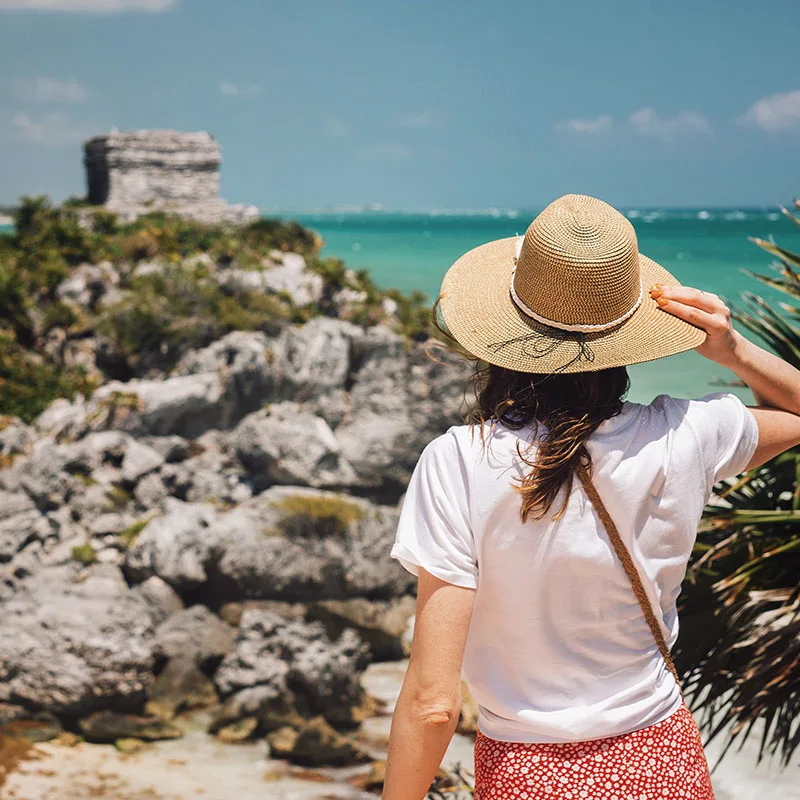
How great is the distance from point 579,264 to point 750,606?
218 centimetres

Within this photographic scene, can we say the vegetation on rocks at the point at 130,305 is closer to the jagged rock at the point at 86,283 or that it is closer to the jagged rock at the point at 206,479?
the jagged rock at the point at 86,283

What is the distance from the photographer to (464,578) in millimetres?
1250

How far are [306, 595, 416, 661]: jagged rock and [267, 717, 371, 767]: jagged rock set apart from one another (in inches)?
64.0

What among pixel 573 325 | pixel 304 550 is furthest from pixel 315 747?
pixel 573 325

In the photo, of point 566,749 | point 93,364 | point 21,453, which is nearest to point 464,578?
point 566,749

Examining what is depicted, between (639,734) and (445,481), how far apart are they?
1.67 ft

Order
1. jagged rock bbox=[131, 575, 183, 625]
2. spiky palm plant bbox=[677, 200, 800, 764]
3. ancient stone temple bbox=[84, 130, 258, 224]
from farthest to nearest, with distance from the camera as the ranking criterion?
ancient stone temple bbox=[84, 130, 258, 224]
jagged rock bbox=[131, 575, 183, 625]
spiky palm plant bbox=[677, 200, 800, 764]

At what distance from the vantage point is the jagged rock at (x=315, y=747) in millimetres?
7023

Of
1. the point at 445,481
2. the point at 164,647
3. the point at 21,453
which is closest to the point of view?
the point at 445,481

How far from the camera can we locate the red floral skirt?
1276 millimetres

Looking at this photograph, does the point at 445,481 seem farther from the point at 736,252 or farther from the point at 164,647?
A: the point at 736,252

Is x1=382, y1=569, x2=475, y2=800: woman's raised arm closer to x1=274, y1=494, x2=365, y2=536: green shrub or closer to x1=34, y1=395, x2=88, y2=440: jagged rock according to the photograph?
x1=274, y1=494, x2=365, y2=536: green shrub

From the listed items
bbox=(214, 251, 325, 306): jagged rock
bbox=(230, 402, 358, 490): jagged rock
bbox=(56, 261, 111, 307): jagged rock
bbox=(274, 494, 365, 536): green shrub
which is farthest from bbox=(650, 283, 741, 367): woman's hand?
bbox=(56, 261, 111, 307): jagged rock

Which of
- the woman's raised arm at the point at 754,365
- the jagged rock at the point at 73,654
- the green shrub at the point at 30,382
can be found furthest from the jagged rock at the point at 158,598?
the woman's raised arm at the point at 754,365
